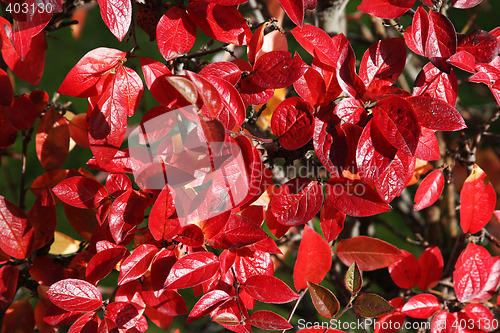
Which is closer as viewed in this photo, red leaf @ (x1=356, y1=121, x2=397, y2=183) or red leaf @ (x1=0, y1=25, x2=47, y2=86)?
red leaf @ (x1=356, y1=121, x2=397, y2=183)

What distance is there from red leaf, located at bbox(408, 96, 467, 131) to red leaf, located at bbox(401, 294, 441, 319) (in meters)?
0.29

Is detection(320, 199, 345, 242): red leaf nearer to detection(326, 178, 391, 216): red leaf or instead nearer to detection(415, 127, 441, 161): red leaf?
detection(326, 178, 391, 216): red leaf

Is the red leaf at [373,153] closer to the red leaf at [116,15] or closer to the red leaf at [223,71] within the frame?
the red leaf at [223,71]

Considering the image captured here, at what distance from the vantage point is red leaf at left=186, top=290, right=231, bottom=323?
0.56 meters

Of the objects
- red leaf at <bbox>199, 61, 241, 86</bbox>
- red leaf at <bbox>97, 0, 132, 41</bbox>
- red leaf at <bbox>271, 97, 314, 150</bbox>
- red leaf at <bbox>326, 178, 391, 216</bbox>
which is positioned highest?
red leaf at <bbox>97, 0, 132, 41</bbox>

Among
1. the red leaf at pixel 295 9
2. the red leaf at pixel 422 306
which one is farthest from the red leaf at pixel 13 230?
the red leaf at pixel 422 306

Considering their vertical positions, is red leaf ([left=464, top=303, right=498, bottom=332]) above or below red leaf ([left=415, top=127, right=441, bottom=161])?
below

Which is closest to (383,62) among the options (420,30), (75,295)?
(420,30)

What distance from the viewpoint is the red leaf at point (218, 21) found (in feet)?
1.86

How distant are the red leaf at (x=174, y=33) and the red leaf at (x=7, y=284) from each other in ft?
1.30

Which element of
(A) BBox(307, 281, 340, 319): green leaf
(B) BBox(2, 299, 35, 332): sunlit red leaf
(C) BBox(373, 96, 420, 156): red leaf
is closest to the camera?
(C) BBox(373, 96, 420, 156): red leaf

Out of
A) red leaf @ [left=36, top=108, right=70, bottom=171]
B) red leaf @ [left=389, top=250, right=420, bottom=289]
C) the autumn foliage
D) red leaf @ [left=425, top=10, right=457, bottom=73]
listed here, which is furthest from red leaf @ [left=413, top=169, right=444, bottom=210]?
red leaf @ [left=36, top=108, right=70, bottom=171]

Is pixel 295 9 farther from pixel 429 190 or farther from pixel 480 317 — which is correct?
pixel 480 317

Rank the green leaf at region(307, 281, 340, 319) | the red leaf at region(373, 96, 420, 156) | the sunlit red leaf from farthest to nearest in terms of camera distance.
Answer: the sunlit red leaf
the green leaf at region(307, 281, 340, 319)
the red leaf at region(373, 96, 420, 156)
